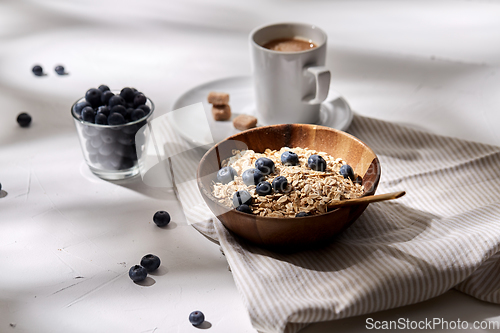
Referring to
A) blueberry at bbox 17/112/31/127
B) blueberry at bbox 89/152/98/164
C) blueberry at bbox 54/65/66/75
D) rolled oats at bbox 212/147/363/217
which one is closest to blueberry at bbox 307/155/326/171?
rolled oats at bbox 212/147/363/217

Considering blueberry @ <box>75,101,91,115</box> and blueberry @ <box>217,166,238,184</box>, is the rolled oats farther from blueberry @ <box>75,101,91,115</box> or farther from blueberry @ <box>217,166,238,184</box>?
blueberry @ <box>75,101,91,115</box>

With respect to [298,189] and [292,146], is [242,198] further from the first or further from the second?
[292,146]

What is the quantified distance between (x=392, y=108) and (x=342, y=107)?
21 centimetres

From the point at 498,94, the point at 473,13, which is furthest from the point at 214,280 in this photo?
the point at 473,13

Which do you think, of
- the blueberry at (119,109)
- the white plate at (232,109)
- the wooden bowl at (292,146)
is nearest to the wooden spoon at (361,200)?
the wooden bowl at (292,146)

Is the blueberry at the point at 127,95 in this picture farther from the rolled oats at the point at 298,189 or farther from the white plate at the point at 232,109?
the rolled oats at the point at 298,189

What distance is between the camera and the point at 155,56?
188 cm

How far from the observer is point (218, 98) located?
1.35m

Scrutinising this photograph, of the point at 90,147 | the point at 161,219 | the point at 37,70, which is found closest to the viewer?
the point at 161,219

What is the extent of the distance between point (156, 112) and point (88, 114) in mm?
389

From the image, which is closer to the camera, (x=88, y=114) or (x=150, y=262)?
(x=150, y=262)

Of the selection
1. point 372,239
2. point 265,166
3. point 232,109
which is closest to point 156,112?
point 232,109

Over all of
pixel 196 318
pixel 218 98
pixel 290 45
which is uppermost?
pixel 290 45

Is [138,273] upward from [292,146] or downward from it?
downward
